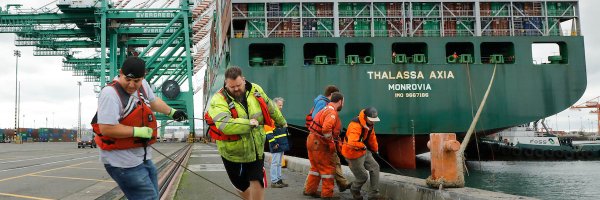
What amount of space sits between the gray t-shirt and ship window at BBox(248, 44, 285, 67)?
1598cm

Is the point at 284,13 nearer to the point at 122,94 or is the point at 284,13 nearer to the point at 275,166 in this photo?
the point at 275,166

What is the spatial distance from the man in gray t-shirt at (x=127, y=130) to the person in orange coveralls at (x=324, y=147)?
10.8 feet

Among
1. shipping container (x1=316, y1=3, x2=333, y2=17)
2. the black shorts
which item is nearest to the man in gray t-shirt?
the black shorts

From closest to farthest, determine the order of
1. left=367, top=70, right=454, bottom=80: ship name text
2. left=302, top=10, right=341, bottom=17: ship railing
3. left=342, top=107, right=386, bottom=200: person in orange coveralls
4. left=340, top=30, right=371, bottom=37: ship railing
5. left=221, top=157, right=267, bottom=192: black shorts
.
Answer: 1. left=221, top=157, right=267, bottom=192: black shorts
2. left=342, top=107, right=386, bottom=200: person in orange coveralls
3. left=367, top=70, right=454, bottom=80: ship name text
4. left=340, top=30, right=371, bottom=37: ship railing
5. left=302, top=10, right=341, bottom=17: ship railing

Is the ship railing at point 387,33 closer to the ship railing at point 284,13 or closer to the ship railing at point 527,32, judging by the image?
the ship railing at point 284,13

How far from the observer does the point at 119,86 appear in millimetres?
3912

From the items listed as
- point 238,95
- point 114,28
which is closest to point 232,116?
point 238,95

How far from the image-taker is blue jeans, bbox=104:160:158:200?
390cm

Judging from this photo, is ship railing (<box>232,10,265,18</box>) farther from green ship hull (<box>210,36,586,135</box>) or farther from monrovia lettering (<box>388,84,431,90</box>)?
monrovia lettering (<box>388,84,431,90</box>)

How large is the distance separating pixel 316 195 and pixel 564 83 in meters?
15.7

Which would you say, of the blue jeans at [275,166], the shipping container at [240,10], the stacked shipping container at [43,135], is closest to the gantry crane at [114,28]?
the shipping container at [240,10]

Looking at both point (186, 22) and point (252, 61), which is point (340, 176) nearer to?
point (252, 61)

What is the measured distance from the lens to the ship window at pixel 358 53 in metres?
19.8

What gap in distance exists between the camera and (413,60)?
778 inches
